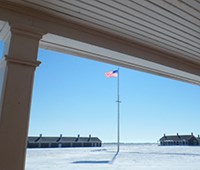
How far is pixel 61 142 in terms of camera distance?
1697cm

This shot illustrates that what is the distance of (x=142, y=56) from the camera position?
1.75 m

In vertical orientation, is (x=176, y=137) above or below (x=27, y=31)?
below

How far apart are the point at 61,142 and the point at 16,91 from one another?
1680 centimetres

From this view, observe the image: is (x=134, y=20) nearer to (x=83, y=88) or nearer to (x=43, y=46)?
(x=43, y=46)

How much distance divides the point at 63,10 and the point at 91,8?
0.61ft

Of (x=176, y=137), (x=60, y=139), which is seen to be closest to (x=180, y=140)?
(x=176, y=137)

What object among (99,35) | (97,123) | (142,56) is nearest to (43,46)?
(99,35)

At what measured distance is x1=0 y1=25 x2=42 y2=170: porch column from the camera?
107 centimetres

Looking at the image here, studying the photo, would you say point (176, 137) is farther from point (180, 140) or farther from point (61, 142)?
point (61, 142)

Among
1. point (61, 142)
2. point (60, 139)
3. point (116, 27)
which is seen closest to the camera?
point (116, 27)

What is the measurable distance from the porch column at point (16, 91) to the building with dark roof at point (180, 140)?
23.5 metres

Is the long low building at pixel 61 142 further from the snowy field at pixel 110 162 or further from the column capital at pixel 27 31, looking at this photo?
the column capital at pixel 27 31

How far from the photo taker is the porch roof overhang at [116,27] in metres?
1.25

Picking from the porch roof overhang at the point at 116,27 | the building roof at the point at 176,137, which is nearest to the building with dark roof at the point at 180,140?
the building roof at the point at 176,137
